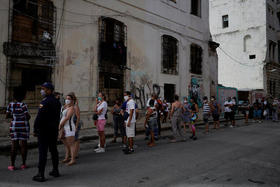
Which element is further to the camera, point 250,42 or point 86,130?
point 250,42

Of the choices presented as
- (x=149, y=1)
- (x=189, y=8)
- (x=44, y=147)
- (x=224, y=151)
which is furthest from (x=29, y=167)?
(x=189, y=8)

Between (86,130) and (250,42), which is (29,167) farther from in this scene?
(250,42)

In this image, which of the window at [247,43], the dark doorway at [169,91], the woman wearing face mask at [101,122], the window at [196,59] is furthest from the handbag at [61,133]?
the window at [247,43]

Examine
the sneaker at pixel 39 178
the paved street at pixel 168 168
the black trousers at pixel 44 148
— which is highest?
the black trousers at pixel 44 148

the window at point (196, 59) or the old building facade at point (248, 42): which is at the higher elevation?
the old building facade at point (248, 42)

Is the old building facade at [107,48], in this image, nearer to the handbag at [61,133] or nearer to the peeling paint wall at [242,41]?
the handbag at [61,133]

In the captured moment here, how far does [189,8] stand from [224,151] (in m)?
13.0

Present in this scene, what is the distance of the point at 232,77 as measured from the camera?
27.7m

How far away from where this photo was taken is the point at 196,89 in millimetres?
16938

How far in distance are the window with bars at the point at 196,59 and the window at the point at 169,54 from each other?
1919 millimetres

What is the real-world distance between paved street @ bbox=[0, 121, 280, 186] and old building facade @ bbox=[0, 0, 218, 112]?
3.96 metres

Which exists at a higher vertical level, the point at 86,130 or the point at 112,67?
the point at 112,67

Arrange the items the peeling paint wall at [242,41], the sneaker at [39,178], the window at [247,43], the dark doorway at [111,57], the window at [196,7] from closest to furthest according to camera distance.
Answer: the sneaker at [39,178], the dark doorway at [111,57], the window at [196,7], the peeling paint wall at [242,41], the window at [247,43]

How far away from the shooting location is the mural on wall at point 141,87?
41.6 ft
